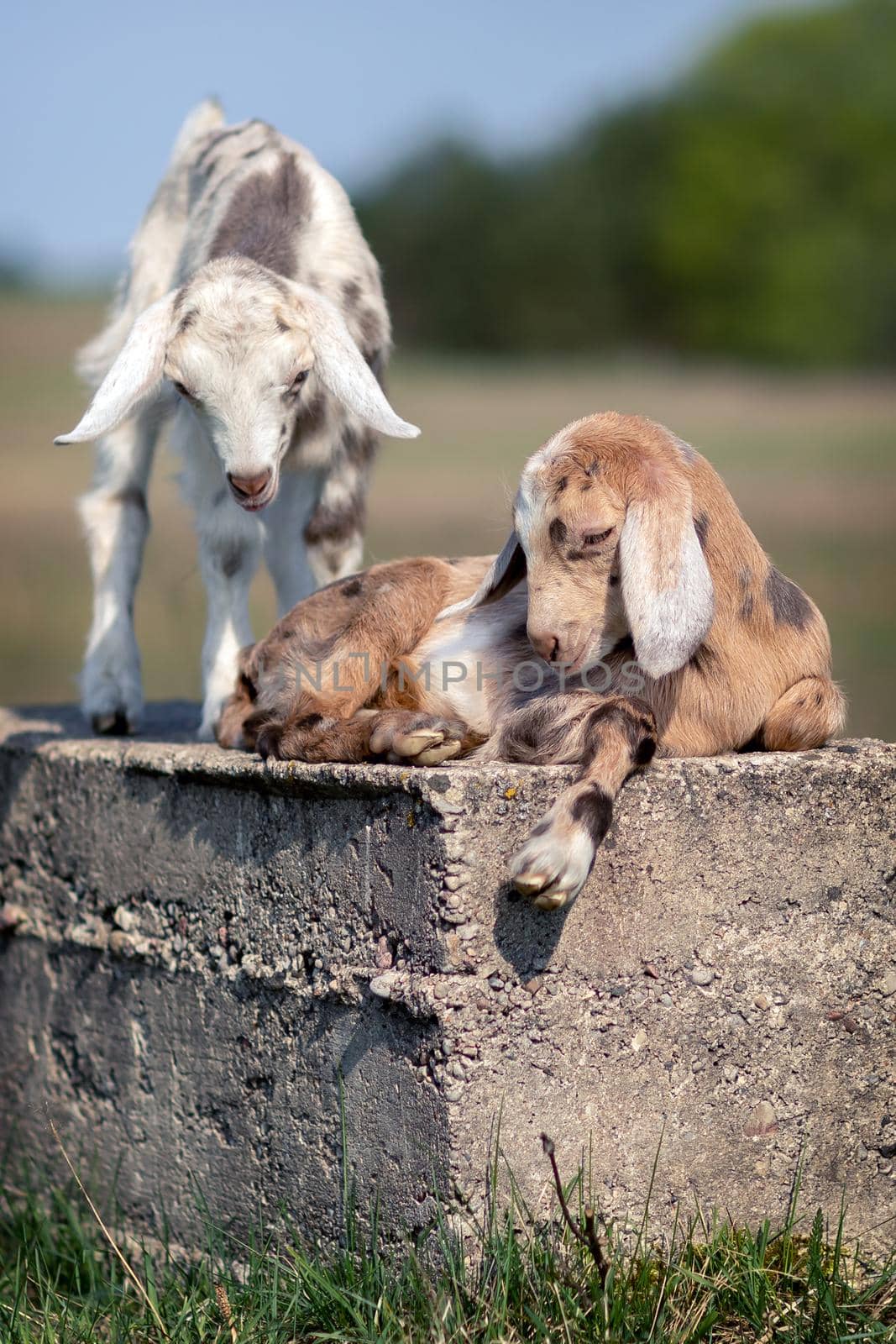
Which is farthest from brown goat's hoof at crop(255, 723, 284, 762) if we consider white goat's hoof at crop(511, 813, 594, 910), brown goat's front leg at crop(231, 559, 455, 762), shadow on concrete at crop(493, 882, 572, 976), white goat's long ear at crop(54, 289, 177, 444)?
white goat's long ear at crop(54, 289, 177, 444)

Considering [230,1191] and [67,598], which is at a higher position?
[67,598]

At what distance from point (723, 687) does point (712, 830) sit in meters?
0.33

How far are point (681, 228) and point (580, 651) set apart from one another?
5765 centimetres

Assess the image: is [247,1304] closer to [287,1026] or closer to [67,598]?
[287,1026]

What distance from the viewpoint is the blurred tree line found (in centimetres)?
5244

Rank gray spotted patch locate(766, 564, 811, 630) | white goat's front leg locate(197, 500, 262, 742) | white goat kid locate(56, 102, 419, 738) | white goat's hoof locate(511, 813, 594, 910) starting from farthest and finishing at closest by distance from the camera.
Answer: white goat's front leg locate(197, 500, 262, 742), white goat kid locate(56, 102, 419, 738), gray spotted patch locate(766, 564, 811, 630), white goat's hoof locate(511, 813, 594, 910)

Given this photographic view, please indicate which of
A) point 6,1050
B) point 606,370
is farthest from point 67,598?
point 606,370

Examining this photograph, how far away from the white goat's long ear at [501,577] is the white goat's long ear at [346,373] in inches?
28.4

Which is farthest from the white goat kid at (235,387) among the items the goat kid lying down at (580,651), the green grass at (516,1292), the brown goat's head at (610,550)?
the green grass at (516,1292)

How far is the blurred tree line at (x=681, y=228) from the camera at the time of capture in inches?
2064

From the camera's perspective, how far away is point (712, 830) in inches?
119

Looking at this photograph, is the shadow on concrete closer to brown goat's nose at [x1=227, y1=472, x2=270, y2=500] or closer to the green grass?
the green grass

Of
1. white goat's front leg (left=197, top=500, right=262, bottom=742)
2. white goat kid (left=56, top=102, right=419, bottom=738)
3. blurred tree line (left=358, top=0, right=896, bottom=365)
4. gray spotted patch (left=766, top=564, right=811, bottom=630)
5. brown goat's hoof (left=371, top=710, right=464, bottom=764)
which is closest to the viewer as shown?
brown goat's hoof (left=371, top=710, right=464, bottom=764)

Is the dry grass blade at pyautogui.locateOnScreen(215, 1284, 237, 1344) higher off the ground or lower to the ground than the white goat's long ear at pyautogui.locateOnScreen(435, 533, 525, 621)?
lower
